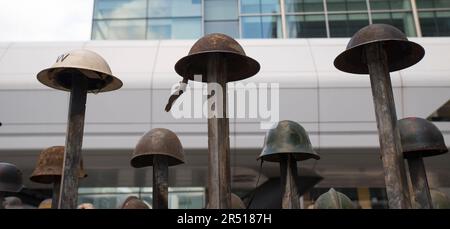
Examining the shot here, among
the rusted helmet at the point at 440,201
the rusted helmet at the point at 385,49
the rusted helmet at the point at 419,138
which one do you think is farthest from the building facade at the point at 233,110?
the rusted helmet at the point at 385,49

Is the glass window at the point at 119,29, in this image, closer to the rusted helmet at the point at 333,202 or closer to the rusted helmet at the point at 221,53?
the rusted helmet at the point at 221,53

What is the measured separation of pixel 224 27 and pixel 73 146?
1808cm

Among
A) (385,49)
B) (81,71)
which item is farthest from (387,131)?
(81,71)

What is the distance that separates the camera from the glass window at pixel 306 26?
2164 centimetres

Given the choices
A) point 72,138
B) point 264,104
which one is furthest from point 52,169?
point 264,104

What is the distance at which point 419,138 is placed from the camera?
609cm

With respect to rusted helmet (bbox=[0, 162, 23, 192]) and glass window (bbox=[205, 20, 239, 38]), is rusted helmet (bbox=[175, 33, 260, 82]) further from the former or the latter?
glass window (bbox=[205, 20, 239, 38])

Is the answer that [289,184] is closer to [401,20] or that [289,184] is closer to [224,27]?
[401,20]

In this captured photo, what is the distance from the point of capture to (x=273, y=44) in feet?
46.8

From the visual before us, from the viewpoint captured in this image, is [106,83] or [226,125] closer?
[226,125]

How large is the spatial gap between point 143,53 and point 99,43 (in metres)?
1.57

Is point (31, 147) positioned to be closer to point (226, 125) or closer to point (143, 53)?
point (143, 53)

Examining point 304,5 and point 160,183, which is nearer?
point 160,183

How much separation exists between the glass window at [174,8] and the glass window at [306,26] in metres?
4.50
